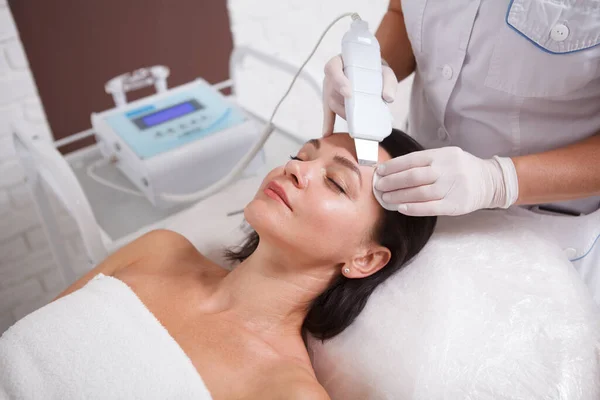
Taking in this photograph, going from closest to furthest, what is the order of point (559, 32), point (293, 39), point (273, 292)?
point (559, 32) → point (273, 292) → point (293, 39)

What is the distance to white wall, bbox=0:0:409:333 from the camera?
6.04 ft

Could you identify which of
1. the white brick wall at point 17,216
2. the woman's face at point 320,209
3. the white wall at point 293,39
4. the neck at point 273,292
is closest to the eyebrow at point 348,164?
the woman's face at point 320,209

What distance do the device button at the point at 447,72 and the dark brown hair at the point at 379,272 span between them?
6.4 inches

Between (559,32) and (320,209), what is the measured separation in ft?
1.85

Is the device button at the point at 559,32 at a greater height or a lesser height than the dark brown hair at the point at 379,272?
greater

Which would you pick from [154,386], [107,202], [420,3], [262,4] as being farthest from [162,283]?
[262,4]

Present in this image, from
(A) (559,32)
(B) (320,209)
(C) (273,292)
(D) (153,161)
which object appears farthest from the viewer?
(D) (153,161)

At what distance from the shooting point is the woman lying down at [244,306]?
39.2 inches

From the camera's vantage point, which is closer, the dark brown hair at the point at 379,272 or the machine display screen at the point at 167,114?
the dark brown hair at the point at 379,272

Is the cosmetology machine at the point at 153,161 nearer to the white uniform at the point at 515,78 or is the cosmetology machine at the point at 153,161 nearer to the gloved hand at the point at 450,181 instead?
the white uniform at the point at 515,78

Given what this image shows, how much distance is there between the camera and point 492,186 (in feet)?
3.38

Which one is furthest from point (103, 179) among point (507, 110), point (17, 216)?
point (507, 110)

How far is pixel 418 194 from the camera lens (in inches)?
40.3

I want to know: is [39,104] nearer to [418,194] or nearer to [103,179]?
[103,179]
